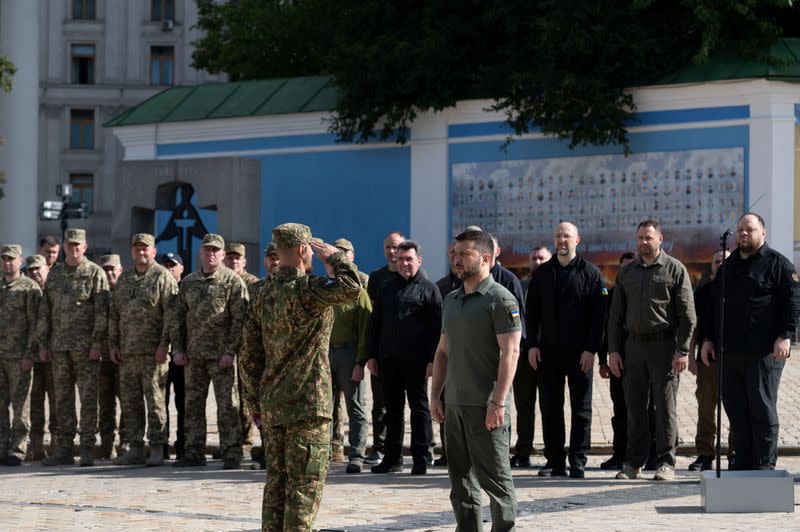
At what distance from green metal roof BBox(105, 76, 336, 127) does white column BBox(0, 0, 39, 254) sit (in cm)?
765

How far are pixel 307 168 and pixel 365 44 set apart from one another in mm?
2716

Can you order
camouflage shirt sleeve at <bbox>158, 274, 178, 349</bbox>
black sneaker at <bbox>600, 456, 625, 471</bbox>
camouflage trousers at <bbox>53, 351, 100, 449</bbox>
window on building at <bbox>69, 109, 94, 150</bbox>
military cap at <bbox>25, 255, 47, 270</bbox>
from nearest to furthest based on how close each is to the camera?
black sneaker at <bbox>600, 456, 625, 471</bbox> < camouflage shirt sleeve at <bbox>158, 274, 178, 349</bbox> < camouflage trousers at <bbox>53, 351, 100, 449</bbox> < military cap at <bbox>25, 255, 47, 270</bbox> < window on building at <bbox>69, 109, 94, 150</bbox>

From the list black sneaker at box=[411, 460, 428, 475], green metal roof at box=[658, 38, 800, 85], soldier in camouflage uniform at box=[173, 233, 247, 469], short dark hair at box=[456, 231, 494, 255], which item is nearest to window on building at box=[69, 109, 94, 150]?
green metal roof at box=[658, 38, 800, 85]

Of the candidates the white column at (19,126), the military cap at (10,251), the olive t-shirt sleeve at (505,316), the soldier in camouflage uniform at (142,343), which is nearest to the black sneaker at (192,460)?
the soldier in camouflage uniform at (142,343)

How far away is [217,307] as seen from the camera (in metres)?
13.9

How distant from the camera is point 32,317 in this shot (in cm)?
1495

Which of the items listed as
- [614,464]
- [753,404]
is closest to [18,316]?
[614,464]

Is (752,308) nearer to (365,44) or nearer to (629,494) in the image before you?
(629,494)

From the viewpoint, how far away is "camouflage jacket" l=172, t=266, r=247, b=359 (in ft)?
45.4

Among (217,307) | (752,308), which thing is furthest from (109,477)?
(752,308)

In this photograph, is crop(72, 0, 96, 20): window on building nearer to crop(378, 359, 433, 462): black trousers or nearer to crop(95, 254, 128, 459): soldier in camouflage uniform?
crop(95, 254, 128, 459): soldier in camouflage uniform

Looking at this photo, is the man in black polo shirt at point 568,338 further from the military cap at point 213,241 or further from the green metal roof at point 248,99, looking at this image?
the green metal roof at point 248,99

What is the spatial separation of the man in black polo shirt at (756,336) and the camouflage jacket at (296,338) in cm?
406

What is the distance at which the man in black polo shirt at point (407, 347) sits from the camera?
A: 1295 centimetres
